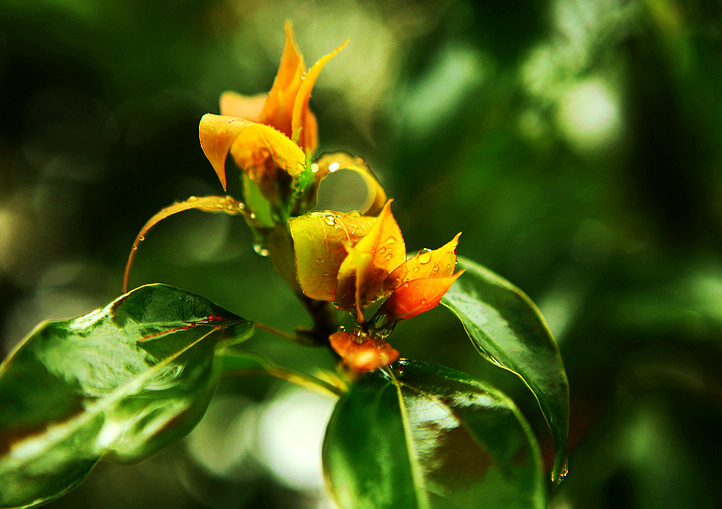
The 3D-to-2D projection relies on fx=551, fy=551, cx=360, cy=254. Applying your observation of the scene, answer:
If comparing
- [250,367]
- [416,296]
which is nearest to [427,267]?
[416,296]

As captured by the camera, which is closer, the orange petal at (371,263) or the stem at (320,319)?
the orange petal at (371,263)

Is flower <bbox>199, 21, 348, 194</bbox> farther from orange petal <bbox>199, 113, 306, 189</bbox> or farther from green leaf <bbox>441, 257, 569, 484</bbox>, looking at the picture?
green leaf <bbox>441, 257, 569, 484</bbox>

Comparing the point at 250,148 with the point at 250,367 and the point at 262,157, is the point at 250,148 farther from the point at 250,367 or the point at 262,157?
the point at 250,367

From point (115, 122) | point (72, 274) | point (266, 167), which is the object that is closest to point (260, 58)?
point (115, 122)

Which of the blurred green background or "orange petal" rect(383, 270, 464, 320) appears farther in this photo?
the blurred green background

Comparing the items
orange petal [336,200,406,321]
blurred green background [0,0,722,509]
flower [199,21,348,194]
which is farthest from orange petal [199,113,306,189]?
blurred green background [0,0,722,509]

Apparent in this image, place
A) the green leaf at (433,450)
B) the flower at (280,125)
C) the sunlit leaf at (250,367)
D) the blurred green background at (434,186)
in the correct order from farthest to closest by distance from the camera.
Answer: the blurred green background at (434,186) < the sunlit leaf at (250,367) < the flower at (280,125) < the green leaf at (433,450)

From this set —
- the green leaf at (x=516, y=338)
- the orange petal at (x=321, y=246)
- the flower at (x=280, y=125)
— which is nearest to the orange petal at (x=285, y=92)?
the flower at (x=280, y=125)

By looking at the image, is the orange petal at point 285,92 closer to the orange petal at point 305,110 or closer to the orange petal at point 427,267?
the orange petal at point 305,110
